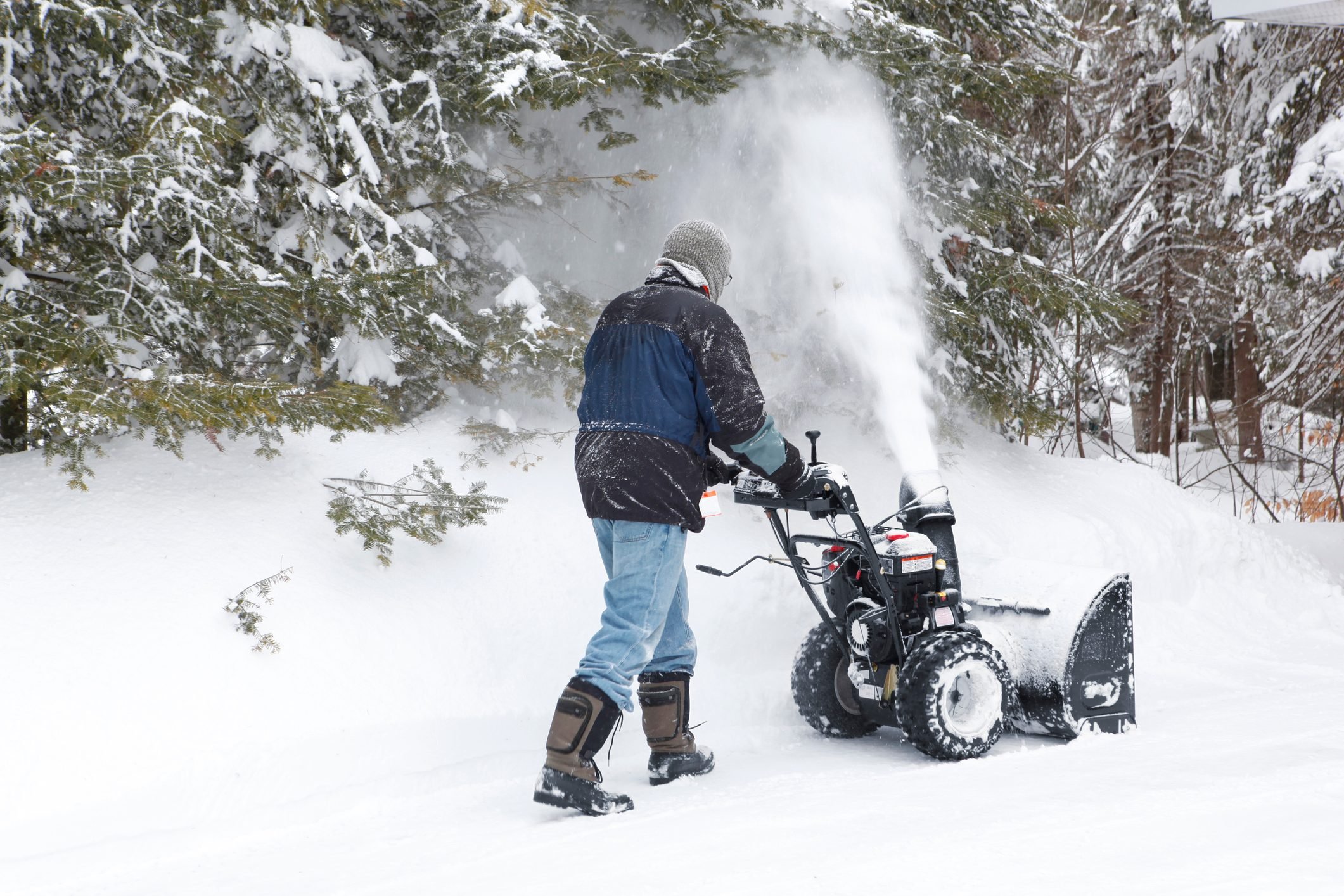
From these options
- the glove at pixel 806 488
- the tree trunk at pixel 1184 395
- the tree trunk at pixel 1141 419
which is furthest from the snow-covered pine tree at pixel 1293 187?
the tree trunk at pixel 1141 419

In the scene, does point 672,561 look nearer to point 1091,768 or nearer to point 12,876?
point 1091,768

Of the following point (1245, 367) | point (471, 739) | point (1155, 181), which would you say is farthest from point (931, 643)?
point (1245, 367)

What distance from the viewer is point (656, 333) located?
341cm

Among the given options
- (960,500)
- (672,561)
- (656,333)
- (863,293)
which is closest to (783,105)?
(863,293)

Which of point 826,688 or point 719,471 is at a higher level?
point 719,471

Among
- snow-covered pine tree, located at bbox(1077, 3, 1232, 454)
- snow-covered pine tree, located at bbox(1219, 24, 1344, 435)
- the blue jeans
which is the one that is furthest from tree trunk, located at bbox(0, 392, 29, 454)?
snow-covered pine tree, located at bbox(1077, 3, 1232, 454)

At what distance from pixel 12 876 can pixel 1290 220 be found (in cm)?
865

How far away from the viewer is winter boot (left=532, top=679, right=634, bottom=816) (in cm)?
321

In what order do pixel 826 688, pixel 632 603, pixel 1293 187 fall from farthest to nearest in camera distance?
pixel 1293 187 < pixel 826 688 < pixel 632 603

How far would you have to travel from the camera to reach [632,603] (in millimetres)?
3338

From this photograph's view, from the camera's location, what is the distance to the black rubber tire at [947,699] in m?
3.68

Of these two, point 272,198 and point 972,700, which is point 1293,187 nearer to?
point 972,700

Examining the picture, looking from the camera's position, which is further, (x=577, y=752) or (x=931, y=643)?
(x=931, y=643)

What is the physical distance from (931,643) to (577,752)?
1440 mm
